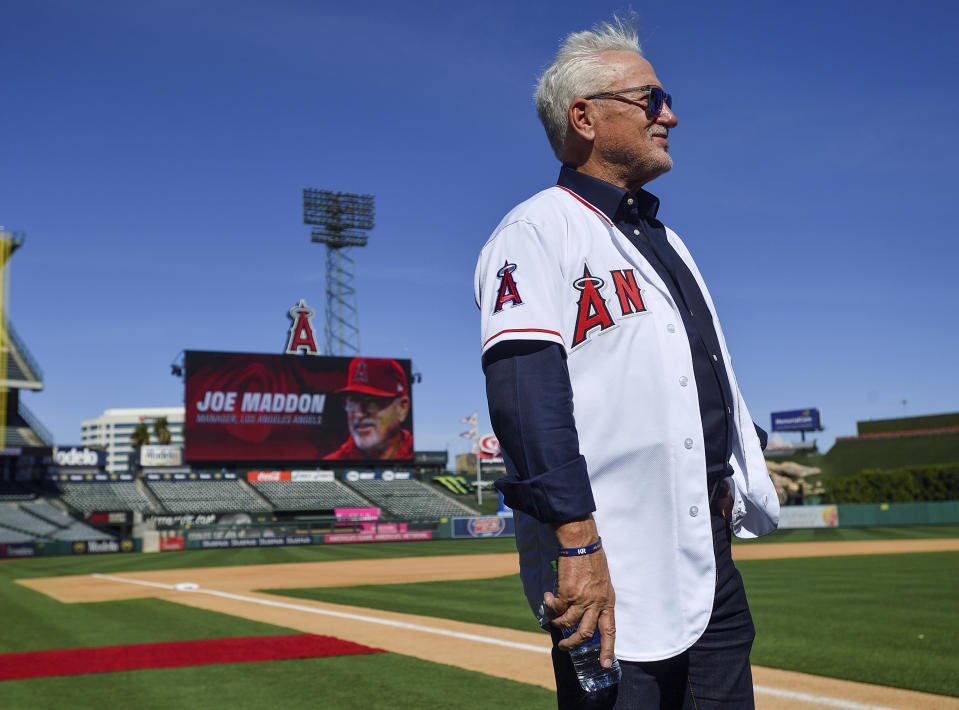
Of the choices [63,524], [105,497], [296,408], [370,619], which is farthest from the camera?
[296,408]

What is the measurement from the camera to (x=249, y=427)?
4681 centimetres

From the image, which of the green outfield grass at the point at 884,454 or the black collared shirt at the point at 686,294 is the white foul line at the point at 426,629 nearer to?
the black collared shirt at the point at 686,294

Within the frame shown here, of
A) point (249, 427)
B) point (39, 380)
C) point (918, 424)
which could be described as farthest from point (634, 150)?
point (918, 424)

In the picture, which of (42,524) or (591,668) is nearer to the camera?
(591,668)

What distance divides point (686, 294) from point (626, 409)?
0.54 meters

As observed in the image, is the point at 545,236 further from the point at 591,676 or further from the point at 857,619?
the point at 857,619

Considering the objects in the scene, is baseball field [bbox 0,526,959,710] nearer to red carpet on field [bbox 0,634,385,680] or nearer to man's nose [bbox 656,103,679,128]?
red carpet on field [bbox 0,634,385,680]

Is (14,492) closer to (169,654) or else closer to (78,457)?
(78,457)

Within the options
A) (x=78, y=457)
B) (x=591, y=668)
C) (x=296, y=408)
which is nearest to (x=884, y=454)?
(x=296, y=408)

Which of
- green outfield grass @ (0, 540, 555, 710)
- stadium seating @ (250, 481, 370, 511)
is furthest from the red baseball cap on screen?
green outfield grass @ (0, 540, 555, 710)

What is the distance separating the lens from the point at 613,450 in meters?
2.09

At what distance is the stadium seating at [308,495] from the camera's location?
46.9m

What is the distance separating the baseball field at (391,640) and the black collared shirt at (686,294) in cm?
404

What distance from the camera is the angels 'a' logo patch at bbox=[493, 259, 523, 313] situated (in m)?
2.08
